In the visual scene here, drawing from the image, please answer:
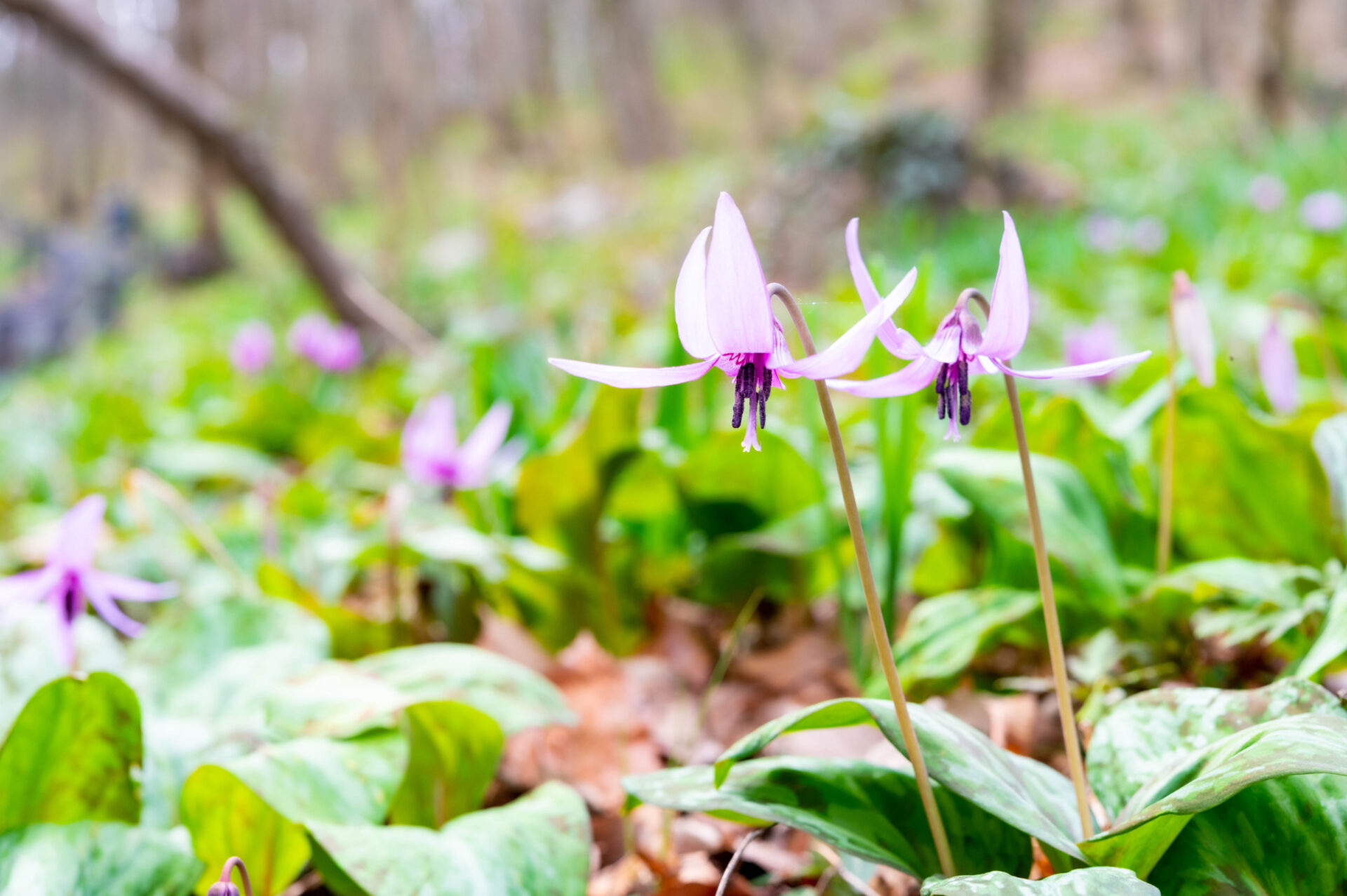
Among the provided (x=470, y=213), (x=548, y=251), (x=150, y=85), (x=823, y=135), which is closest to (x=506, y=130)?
(x=470, y=213)

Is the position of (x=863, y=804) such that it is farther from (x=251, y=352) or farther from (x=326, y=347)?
(x=251, y=352)

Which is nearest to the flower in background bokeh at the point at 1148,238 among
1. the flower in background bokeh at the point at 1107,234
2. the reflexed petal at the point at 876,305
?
the flower in background bokeh at the point at 1107,234

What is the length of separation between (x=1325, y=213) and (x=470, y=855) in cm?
436

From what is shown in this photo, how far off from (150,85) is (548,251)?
7.41 meters

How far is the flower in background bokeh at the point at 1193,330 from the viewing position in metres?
1.07

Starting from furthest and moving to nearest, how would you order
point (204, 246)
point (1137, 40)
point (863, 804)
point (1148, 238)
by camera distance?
point (1137, 40) → point (204, 246) → point (1148, 238) → point (863, 804)

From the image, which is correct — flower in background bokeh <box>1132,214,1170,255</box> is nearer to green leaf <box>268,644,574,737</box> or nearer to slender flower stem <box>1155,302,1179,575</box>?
slender flower stem <box>1155,302,1179,575</box>

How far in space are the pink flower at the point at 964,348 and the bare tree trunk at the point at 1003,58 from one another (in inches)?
587

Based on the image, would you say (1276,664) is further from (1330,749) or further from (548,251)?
(548,251)

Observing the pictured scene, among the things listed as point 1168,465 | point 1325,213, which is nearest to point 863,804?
point 1168,465

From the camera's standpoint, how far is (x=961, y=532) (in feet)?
4.92

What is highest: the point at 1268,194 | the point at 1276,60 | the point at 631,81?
the point at 631,81

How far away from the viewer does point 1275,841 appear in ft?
2.23

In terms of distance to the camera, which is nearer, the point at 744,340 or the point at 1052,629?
the point at 744,340
